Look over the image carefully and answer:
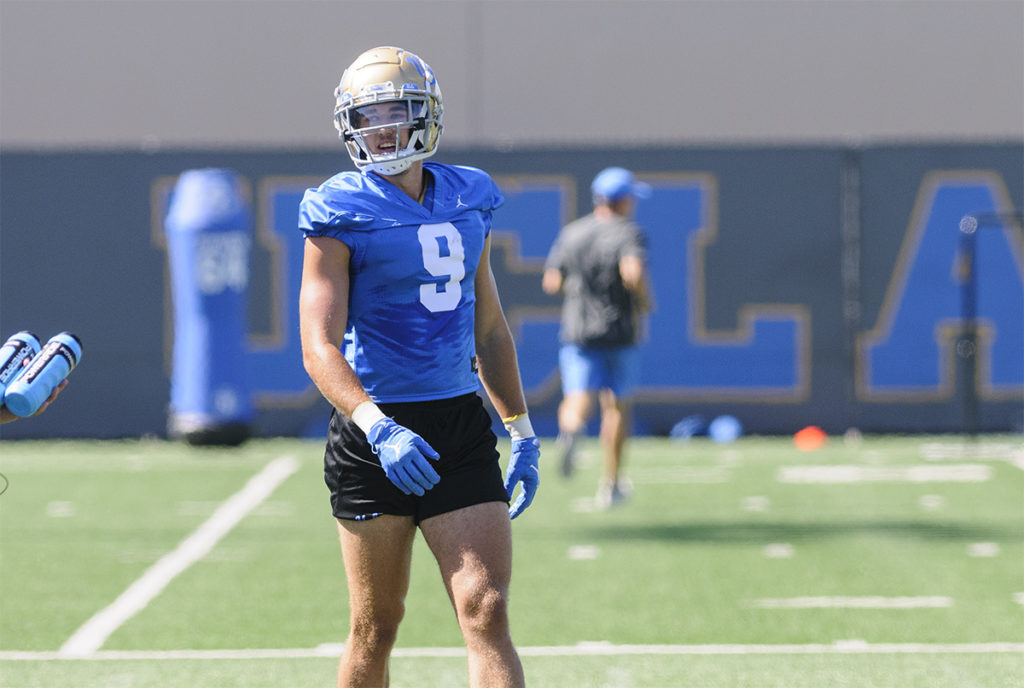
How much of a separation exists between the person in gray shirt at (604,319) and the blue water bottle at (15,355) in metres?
6.01

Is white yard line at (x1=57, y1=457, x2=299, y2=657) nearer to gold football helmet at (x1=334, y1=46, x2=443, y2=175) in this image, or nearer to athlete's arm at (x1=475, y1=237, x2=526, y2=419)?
athlete's arm at (x1=475, y1=237, x2=526, y2=419)

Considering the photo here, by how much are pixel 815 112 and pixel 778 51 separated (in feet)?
2.30

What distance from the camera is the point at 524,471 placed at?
458cm

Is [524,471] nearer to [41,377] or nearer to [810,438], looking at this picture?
[41,377]

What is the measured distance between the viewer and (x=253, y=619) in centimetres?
705

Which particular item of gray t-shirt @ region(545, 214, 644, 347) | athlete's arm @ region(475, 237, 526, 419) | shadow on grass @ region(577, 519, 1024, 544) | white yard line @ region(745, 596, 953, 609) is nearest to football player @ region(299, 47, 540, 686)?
athlete's arm @ region(475, 237, 526, 419)

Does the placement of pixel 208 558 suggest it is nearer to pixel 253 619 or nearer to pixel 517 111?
pixel 253 619

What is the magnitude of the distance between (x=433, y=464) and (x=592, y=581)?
12.3 feet

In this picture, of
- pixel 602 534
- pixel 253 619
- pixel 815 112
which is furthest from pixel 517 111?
pixel 253 619

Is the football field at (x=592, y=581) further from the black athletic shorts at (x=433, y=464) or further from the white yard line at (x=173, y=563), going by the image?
the black athletic shorts at (x=433, y=464)

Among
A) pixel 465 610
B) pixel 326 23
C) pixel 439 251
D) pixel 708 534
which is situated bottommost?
pixel 708 534

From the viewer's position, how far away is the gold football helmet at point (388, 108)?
4.30 m

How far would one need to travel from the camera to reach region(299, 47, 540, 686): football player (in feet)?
13.9

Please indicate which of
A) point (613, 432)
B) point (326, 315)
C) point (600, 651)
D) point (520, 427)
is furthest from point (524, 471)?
point (613, 432)
